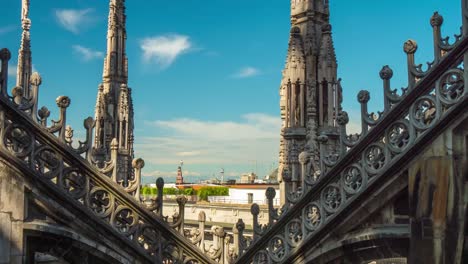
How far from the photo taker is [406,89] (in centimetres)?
667

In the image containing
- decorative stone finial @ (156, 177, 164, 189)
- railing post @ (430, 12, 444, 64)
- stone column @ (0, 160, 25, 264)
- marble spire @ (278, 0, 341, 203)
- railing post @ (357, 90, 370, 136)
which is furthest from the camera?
marble spire @ (278, 0, 341, 203)

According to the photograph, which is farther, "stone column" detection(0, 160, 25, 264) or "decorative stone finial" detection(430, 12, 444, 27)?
"stone column" detection(0, 160, 25, 264)

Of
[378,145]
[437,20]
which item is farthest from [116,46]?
[437,20]

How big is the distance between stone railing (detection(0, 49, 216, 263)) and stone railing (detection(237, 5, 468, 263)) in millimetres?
1890

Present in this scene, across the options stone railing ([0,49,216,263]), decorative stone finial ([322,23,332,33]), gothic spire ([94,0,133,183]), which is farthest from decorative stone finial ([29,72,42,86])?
gothic spire ([94,0,133,183])

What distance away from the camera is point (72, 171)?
25.3ft

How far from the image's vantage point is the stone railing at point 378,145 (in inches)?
246

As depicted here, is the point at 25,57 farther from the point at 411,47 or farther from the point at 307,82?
the point at 411,47

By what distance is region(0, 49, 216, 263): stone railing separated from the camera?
7.34m

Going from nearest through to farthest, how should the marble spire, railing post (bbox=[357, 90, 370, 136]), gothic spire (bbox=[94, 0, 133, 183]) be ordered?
railing post (bbox=[357, 90, 370, 136]) → the marble spire → gothic spire (bbox=[94, 0, 133, 183])

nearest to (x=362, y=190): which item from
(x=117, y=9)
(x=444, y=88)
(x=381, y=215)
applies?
(x=381, y=215)

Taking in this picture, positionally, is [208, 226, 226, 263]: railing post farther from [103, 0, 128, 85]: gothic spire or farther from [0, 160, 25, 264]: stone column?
[103, 0, 128, 85]: gothic spire

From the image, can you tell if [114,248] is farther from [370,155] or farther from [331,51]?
[331,51]

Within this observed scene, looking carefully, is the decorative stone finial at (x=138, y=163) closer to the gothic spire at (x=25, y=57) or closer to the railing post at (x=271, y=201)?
the railing post at (x=271, y=201)
